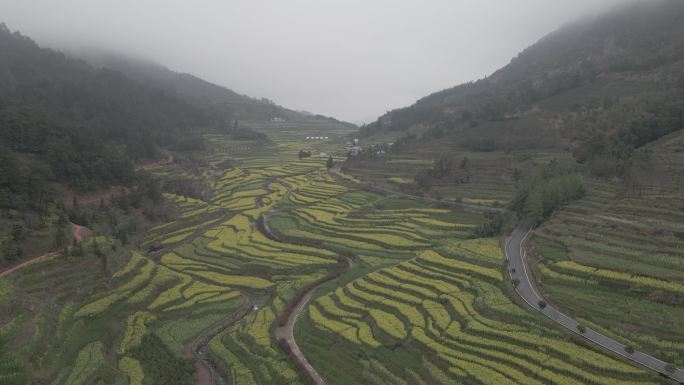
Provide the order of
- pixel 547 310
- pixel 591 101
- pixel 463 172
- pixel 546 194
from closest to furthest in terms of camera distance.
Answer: pixel 547 310, pixel 546 194, pixel 463 172, pixel 591 101

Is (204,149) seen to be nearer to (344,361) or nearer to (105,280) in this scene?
(105,280)

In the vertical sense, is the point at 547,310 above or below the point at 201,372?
above

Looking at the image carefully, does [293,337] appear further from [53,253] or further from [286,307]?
[53,253]

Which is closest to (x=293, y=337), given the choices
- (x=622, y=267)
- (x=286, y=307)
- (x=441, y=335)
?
(x=286, y=307)

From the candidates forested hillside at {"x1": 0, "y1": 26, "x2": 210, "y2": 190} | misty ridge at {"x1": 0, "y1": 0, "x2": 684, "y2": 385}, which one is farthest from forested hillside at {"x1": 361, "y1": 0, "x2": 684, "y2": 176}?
forested hillside at {"x1": 0, "y1": 26, "x2": 210, "y2": 190}

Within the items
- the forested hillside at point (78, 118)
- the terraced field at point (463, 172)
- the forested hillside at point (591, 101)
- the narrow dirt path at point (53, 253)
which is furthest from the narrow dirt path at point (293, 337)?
the forested hillside at point (591, 101)

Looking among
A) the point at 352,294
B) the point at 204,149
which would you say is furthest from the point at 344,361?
the point at 204,149
